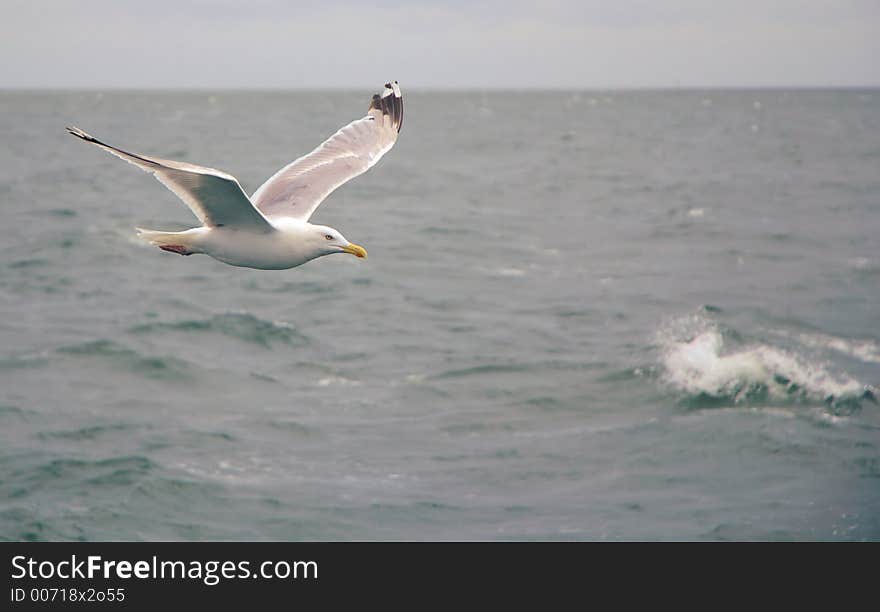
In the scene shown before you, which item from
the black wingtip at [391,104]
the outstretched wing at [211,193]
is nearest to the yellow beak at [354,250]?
the outstretched wing at [211,193]

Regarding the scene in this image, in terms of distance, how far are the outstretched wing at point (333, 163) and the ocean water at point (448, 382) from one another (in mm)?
5819

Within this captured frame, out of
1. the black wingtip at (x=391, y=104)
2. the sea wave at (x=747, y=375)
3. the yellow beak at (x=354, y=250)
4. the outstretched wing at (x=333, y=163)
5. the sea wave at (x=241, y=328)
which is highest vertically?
the sea wave at (x=241, y=328)

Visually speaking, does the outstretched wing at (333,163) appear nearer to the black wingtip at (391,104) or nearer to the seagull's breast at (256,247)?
the black wingtip at (391,104)

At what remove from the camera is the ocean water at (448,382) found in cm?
1499

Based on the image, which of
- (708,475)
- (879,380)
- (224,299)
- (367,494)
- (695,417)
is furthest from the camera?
(224,299)

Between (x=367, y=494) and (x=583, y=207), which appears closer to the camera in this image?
(x=367, y=494)

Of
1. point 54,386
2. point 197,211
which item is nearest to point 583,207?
point 54,386

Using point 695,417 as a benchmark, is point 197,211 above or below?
below

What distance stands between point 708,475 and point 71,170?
1759 inches

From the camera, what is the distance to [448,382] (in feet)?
66.0

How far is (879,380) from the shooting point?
20.2 metres

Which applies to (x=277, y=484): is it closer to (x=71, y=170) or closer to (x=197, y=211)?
(x=197, y=211)
